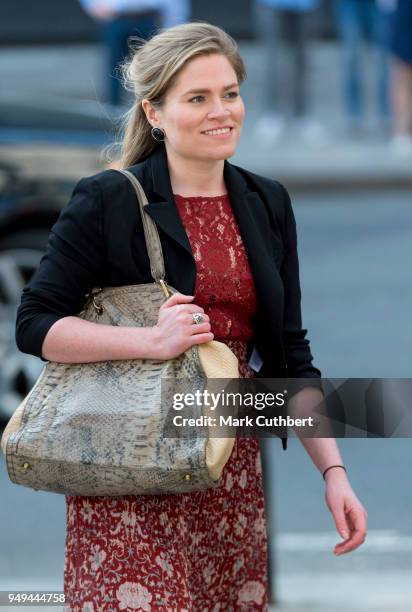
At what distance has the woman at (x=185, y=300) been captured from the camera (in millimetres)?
3084

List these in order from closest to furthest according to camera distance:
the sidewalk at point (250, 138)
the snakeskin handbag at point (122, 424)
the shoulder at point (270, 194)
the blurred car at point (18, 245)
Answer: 1. the snakeskin handbag at point (122, 424)
2. the shoulder at point (270, 194)
3. the blurred car at point (18, 245)
4. the sidewalk at point (250, 138)

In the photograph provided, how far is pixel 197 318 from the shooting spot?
10.0ft

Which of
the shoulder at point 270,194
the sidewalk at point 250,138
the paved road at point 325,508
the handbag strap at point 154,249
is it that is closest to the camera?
the handbag strap at point 154,249

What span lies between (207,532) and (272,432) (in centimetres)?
24

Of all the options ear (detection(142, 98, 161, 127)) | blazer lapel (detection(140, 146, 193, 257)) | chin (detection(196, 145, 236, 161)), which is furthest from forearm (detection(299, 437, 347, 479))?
ear (detection(142, 98, 161, 127))

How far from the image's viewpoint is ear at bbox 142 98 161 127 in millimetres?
3256

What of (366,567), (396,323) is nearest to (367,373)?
(396,323)

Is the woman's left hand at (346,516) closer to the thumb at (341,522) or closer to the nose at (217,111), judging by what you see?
the thumb at (341,522)

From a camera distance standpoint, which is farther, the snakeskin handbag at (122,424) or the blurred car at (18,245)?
the blurred car at (18,245)

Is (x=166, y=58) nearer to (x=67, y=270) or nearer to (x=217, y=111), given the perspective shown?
(x=217, y=111)

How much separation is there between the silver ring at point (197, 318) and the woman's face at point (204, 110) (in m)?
0.34

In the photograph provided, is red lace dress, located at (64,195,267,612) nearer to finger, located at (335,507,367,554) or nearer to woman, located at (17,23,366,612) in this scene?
woman, located at (17,23,366,612)

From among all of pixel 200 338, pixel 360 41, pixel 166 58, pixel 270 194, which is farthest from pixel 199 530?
pixel 360 41

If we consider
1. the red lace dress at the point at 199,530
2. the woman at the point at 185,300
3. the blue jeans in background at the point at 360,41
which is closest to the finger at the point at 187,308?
the woman at the point at 185,300
